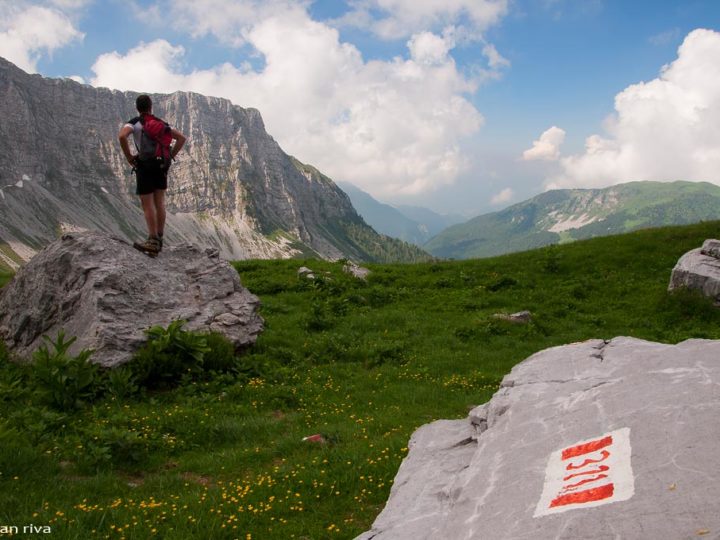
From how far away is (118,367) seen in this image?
12.9 meters

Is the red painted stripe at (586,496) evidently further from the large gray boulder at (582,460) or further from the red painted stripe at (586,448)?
the red painted stripe at (586,448)

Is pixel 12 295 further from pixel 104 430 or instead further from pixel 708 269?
pixel 708 269

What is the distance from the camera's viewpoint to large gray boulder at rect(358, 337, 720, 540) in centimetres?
464

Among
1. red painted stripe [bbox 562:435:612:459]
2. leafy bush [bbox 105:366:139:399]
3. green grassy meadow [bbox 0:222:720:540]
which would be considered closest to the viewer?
red painted stripe [bbox 562:435:612:459]

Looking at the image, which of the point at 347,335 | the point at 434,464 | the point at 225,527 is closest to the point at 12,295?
the point at 347,335

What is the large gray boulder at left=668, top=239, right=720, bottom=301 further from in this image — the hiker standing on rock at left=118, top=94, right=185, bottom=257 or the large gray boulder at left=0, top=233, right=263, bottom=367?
the hiker standing on rock at left=118, top=94, right=185, bottom=257

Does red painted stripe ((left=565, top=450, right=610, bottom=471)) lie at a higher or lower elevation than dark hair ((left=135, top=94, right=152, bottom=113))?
lower

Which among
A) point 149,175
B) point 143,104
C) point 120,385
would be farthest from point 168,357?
point 143,104

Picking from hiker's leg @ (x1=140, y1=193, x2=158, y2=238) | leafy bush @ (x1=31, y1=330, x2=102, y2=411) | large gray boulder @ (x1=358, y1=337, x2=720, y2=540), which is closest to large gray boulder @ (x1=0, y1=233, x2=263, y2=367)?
leafy bush @ (x1=31, y1=330, x2=102, y2=411)

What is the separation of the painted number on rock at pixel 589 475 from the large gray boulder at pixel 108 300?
11056 mm

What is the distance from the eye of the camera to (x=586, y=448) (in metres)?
6.13

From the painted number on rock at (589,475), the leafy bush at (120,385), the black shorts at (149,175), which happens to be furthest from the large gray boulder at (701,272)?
the leafy bush at (120,385)

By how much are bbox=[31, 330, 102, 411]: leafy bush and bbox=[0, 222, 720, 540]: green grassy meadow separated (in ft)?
0.89

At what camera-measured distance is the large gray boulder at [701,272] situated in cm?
2173
